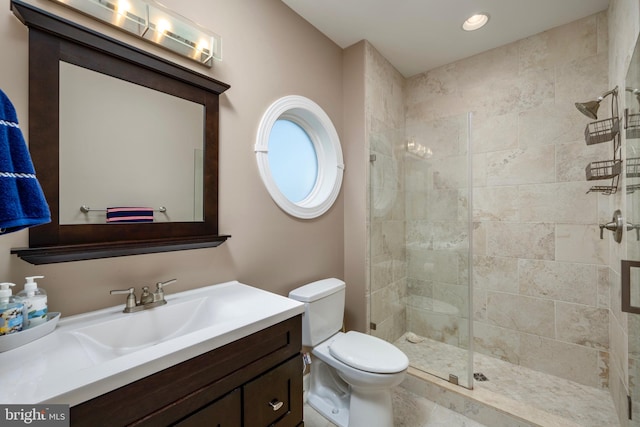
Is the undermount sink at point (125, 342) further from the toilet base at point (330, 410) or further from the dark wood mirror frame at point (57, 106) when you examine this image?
the toilet base at point (330, 410)

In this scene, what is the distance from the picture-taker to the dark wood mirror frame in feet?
3.04

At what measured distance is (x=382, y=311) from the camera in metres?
2.23

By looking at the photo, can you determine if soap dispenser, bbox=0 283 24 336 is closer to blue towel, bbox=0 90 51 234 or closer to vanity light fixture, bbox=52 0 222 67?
blue towel, bbox=0 90 51 234

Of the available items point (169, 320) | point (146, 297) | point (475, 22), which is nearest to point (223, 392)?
point (169, 320)

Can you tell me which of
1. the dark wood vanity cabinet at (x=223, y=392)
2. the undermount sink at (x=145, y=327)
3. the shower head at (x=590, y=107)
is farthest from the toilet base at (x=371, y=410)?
the shower head at (x=590, y=107)

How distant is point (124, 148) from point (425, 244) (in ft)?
6.63

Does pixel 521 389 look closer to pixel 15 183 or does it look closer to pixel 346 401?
pixel 346 401

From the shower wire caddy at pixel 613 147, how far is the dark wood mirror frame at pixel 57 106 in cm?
228

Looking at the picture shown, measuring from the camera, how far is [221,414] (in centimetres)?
88

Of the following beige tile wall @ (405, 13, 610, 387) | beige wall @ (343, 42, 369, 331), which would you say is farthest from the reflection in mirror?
beige tile wall @ (405, 13, 610, 387)

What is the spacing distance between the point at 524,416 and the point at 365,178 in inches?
69.1

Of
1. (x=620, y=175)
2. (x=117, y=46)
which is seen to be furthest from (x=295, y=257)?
(x=620, y=175)

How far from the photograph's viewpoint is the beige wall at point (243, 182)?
3.13 ft

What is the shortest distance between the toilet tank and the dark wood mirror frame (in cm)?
70
